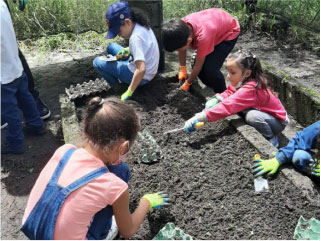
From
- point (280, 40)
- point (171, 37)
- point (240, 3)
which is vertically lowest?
point (280, 40)

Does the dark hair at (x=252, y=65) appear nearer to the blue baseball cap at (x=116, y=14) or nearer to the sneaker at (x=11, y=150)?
the blue baseball cap at (x=116, y=14)

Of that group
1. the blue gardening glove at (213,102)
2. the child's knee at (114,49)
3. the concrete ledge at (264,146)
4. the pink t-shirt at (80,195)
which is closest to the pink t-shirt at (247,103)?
the concrete ledge at (264,146)

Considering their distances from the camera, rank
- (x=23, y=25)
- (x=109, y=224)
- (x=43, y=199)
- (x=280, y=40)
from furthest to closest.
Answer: (x=23, y=25) → (x=280, y=40) → (x=109, y=224) → (x=43, y=199)

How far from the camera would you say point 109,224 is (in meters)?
1.78

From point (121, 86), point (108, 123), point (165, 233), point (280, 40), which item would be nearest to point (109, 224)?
point (165, 233)

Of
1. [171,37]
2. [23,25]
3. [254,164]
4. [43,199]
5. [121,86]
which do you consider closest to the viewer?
[43,199]

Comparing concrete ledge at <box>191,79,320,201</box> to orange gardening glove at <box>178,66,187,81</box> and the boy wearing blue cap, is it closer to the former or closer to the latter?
orange gardening glove at <box>178,66,187,81</box>

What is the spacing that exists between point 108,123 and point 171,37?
1626 mm

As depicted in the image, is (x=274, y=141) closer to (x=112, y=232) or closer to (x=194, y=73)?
→ (x=194, y=73)

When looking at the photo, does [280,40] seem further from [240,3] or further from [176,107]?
[176,107]

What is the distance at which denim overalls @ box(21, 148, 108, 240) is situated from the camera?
1.42m

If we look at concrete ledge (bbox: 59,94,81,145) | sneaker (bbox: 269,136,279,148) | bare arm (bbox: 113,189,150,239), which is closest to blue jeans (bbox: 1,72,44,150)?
concrete ledge (bbox: 59,94,81,145)

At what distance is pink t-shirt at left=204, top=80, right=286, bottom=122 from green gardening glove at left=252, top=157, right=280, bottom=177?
1.81 ft

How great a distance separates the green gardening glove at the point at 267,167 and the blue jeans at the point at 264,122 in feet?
1.53
